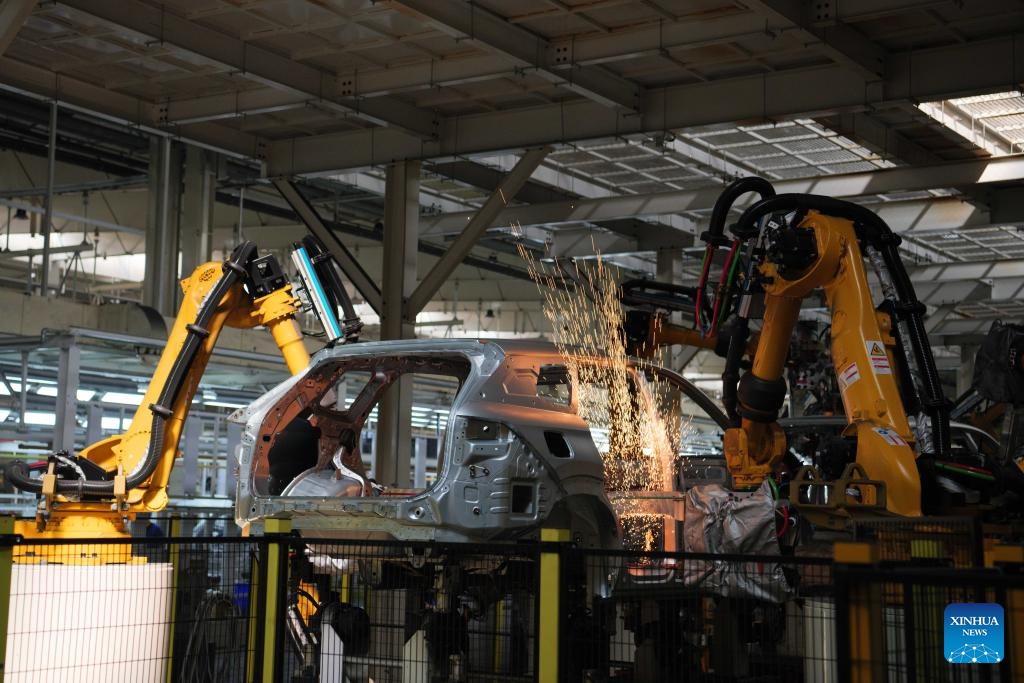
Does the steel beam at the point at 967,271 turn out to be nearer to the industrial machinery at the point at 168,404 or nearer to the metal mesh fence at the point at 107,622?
the industrial machinery at the point at 168,404

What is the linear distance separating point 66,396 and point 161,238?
3602 mm

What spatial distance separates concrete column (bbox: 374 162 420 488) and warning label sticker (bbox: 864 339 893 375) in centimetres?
689

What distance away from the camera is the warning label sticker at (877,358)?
299 inches

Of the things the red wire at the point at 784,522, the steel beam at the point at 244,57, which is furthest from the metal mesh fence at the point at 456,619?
the steel beam at the point at 244,57

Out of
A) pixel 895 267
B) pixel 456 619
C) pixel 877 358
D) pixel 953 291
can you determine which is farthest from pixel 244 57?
pixel 953 291

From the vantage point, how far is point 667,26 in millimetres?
11039

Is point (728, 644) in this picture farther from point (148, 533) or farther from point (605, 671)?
point (148, 533)

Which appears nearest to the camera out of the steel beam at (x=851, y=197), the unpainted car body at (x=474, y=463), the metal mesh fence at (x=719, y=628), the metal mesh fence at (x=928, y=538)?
the metal mesh fence at (x=719, y=628)

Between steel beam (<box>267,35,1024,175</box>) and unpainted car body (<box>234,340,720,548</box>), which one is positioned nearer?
unpainted car body (<box>234,340,720,548</box>)

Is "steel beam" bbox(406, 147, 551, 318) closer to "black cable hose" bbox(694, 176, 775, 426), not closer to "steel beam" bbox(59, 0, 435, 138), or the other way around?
"steel beam" bbox(59, 0, 435, 138)

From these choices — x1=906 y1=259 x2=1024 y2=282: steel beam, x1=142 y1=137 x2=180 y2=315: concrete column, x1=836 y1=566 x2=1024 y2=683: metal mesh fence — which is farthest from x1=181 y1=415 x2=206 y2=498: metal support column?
x1=906 y1=259 x2=1024 y2=282: steel beam

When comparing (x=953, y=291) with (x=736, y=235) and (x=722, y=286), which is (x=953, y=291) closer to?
(x=722, y=286)

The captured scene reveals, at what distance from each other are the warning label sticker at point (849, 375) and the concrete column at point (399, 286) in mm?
6686

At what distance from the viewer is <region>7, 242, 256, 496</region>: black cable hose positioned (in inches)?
322
